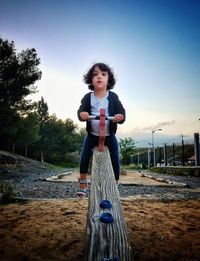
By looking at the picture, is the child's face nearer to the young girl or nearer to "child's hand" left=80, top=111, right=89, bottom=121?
the young girl

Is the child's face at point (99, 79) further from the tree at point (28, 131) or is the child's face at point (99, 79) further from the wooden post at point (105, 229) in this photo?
the tree at point (28, 131)

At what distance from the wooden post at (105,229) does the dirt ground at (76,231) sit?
1274 mm

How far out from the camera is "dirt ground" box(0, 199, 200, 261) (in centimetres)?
291

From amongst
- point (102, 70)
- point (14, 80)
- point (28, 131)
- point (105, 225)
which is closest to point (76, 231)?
point (105, 225)

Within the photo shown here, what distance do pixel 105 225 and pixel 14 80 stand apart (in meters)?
23.6

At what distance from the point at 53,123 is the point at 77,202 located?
6005 cm

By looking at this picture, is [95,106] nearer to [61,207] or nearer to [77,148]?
[61,207]

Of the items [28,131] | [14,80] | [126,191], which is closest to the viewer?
[126,191]

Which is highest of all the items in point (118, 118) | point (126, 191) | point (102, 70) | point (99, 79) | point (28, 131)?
point (28, 131)


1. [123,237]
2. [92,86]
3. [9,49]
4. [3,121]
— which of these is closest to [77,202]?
[92,86]

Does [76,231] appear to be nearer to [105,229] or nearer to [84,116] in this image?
[84,116]

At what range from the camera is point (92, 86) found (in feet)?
11.1

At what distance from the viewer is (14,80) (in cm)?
2316

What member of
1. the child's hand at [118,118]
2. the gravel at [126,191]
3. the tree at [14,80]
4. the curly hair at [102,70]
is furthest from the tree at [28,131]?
the child's hand at [118,118]
